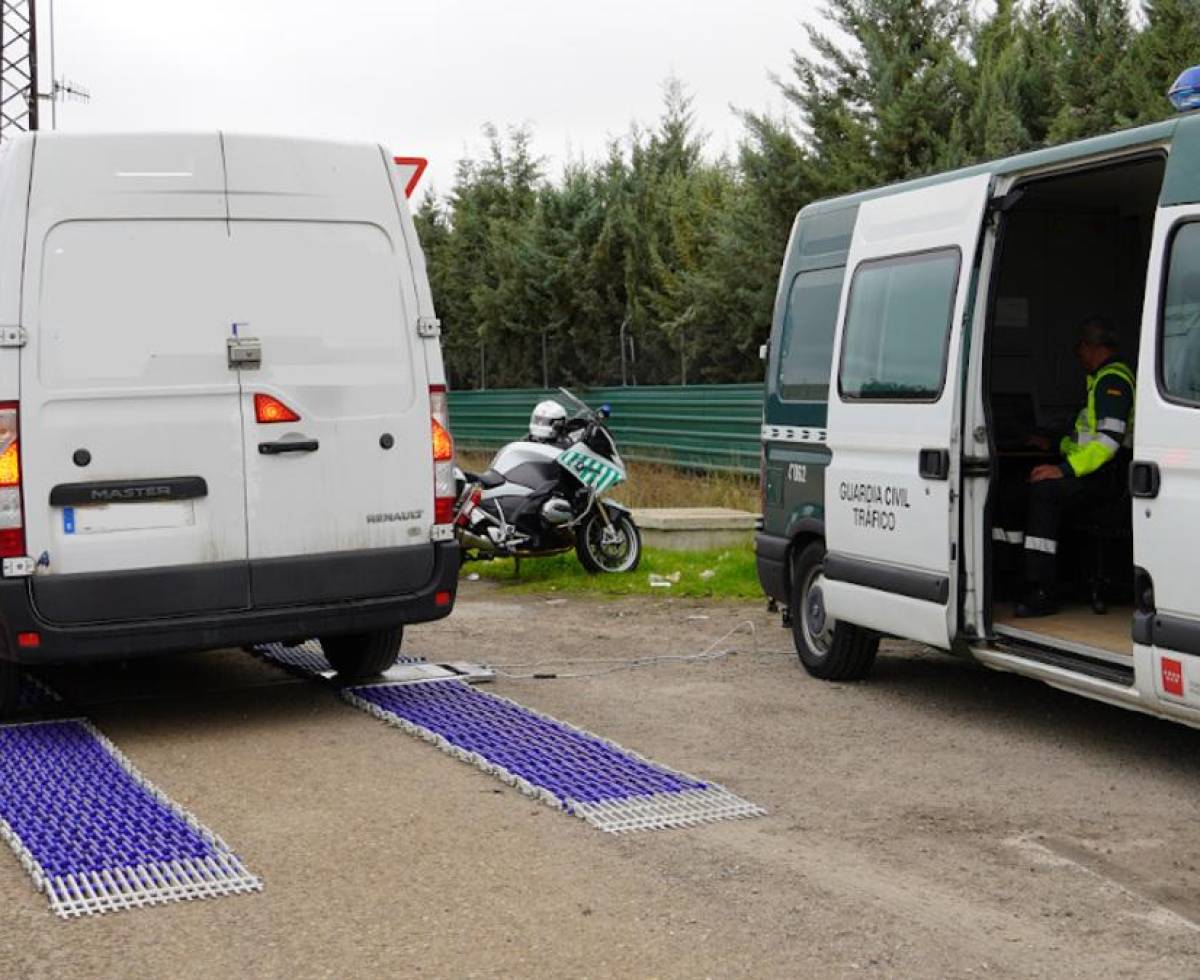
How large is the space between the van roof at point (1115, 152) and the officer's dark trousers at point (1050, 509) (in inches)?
60.0

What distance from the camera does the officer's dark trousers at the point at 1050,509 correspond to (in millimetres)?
7836

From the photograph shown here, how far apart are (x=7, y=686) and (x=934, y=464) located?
438cm

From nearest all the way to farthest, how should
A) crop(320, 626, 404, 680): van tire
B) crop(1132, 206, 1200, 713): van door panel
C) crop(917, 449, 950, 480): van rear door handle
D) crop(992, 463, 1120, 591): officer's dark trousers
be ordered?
crop(1132, 206, 1200, 713): van door panel
crop(917, 449, 950, 480): van rear door handle
crop(992, 463, 1120, 591): officer's dark trousers
crop(320, 626, 404, 680): van tire

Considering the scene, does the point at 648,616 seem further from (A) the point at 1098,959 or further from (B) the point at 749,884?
(A) the point at 1098,959

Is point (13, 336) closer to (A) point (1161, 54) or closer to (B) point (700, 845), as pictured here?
(B) point (700, 845)

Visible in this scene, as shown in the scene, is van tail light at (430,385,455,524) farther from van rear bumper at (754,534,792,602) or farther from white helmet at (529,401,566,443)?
white helmet at (529,401,566,443)

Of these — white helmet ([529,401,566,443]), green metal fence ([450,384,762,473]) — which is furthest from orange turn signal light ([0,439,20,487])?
green metal fence ([450,384,762,473])

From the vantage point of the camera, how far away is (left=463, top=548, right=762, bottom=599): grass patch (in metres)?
12.1

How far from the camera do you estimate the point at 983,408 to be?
24.5ft

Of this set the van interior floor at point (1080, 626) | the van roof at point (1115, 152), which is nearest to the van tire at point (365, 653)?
the van interior floor at point (1080, 626)

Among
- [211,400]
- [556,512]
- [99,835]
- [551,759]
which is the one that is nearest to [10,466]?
[211,400]

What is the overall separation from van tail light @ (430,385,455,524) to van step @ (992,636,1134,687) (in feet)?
8.68

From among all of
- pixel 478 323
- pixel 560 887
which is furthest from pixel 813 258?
pixel 478 323

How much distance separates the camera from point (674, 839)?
5.68 metres
